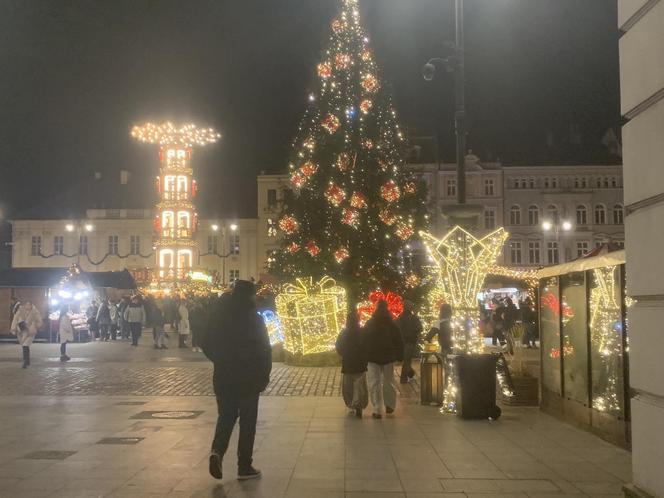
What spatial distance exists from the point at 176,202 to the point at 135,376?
33.0 meters

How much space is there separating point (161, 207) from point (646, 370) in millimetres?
46913

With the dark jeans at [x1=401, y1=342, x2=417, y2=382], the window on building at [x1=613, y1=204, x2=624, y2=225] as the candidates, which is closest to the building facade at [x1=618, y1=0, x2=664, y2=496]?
the dark jeans at [x1=401, y1=342, x2=417, y2=382]

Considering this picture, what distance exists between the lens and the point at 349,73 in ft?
88.5

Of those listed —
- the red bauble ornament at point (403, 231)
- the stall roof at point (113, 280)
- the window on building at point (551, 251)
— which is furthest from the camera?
the window on building at point (551, 251)

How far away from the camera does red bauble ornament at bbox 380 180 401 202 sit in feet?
85.8

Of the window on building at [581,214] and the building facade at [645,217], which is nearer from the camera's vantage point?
the building facade at [645,217]

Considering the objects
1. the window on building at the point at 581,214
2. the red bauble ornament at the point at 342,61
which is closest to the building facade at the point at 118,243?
the window on building at the point at 581,214

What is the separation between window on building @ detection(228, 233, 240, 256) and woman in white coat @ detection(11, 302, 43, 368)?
52.0 metres

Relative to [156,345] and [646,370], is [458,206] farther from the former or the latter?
[156,345]

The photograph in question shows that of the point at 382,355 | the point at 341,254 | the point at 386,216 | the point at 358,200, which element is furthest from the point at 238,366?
the point at 386,216

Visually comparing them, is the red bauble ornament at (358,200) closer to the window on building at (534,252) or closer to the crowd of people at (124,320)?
the crowd of people at (124,320)

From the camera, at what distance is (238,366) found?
7.77 meters

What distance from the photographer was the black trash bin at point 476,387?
11469 mm

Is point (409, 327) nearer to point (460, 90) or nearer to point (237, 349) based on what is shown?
point (460, 90)
